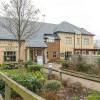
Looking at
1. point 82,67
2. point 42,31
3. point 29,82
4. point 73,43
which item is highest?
point 42,31

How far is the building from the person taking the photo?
3500 centimetres

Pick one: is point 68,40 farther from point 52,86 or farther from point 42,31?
point 52,86

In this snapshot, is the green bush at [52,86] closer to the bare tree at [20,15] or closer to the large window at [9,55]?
the bare tree at [20,15]

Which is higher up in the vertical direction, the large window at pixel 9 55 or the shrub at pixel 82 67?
the large window at pixel 9 55

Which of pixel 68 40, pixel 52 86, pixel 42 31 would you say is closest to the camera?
pixel 52 86

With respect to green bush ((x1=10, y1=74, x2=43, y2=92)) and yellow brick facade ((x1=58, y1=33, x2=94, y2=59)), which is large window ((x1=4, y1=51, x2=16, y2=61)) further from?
green bush ((x1=10, y1=74, x2=43, y2=92))

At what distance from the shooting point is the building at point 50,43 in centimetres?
3500

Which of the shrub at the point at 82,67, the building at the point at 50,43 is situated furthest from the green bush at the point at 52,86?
the building at the point at 50,43

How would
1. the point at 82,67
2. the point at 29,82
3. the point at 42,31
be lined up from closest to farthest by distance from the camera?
1. the point at 29,82
2. the point at 82,67
3. the point at 42,31

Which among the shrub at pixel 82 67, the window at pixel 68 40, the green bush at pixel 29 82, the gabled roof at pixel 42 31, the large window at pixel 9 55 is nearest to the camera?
the green bush at pixel 29 82

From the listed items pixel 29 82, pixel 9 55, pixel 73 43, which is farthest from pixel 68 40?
pixel 29 82

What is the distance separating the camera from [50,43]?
40750 mm

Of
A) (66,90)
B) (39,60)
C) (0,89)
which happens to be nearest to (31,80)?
(0,89)

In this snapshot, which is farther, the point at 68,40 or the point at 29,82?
the point at 68,40
